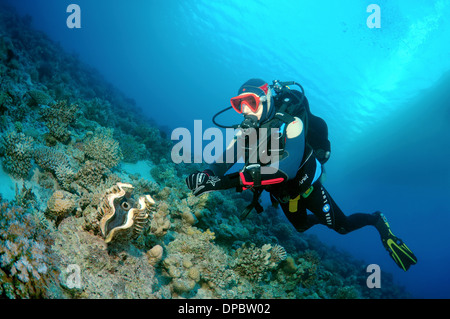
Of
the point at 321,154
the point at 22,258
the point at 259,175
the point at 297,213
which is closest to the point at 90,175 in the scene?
the point at 22,258

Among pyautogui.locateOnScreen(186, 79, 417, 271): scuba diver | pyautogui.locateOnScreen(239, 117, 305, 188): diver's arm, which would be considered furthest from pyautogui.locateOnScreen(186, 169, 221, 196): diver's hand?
pyautogui.locateOnScreen(239, 117, 305, 188): diver's arm

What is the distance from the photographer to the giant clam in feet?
8.66

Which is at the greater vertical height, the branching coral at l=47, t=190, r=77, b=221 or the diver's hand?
the diver's hand

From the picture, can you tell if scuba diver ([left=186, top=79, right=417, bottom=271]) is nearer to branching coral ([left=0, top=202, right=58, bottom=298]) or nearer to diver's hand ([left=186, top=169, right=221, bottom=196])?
diver's hand ([left=186, top=169, right=221, bottom=196])

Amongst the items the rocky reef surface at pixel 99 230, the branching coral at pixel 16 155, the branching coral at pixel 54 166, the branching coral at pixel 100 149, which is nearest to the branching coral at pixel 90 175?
the rocky reef surface at pixel 99 230

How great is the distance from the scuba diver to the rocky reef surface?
112cm

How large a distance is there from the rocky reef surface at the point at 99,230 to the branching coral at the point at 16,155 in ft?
0.04

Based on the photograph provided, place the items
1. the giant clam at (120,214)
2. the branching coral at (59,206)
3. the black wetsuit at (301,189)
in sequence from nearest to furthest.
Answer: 1. the giant clam at (120,214)
2. the branching coral at (59,206)
3. the black wetsuit at (301,189)

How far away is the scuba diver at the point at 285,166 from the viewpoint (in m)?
3.48

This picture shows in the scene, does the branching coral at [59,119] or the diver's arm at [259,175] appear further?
the branching coral at [59,119]

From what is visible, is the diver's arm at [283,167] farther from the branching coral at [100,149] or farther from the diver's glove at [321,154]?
the branching coral at [100,149]
